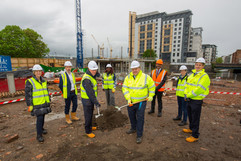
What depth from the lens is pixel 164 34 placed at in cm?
6600

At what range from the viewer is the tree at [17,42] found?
87.5ft

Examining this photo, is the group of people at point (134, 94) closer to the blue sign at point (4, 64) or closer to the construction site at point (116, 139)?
the construction site at point (116, 139)

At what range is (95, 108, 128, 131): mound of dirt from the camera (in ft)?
13.1

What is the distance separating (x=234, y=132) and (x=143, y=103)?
3.13 meters

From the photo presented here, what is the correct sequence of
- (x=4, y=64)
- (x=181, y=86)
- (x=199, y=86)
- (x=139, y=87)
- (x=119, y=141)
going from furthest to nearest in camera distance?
(x=4, y=64) < (x=181, y=86) < (x=119, y=141) < (x=139, y=87) < (x=199, y=86)

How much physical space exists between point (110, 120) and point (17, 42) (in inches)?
→ 1362

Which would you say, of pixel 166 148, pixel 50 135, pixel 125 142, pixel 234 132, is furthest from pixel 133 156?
pixel 234 132

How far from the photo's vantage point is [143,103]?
10.4 feet

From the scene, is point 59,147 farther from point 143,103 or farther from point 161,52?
point 161,52

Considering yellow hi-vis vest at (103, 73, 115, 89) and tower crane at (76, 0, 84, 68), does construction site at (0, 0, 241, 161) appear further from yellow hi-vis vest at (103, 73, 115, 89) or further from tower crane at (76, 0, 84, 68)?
tower crane at (76, 0, 84, 68)

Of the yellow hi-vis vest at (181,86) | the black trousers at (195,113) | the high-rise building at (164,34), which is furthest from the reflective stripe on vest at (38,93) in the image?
the high-rise building at (164,34)

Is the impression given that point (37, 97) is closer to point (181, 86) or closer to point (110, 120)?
point (110, 120)

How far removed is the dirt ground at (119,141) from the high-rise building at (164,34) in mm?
66264

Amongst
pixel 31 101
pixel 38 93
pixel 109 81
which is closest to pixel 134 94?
pixel 109 81
